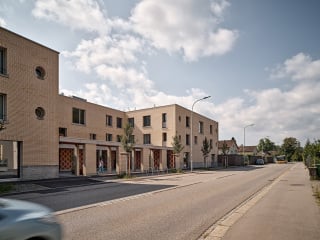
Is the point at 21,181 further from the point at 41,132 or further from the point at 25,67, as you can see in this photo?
the point at 25,67

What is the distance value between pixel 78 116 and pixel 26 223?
1248 inches

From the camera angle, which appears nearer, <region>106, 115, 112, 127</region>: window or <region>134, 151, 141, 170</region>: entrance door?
<region>134, 151, 141, 170</region>: entrance door

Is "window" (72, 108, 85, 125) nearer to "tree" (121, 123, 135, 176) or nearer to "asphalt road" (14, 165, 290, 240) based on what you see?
"tree" (121, 123, 135, 176)

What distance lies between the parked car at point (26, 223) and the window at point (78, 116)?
30350mm

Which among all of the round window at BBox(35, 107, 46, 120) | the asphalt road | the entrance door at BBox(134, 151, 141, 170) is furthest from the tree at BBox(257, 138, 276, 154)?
the asphalt road

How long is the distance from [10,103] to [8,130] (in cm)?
183

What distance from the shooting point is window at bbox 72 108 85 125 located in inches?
1337

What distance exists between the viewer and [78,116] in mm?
34688

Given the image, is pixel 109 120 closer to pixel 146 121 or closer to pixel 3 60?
pixel 146 121

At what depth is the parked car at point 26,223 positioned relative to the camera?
12.0 feet

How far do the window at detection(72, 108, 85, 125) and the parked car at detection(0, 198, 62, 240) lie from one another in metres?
30.3

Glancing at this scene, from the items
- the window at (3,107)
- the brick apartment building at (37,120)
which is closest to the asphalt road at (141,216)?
the brick apartment building at (37,120)

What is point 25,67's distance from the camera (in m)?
22.1

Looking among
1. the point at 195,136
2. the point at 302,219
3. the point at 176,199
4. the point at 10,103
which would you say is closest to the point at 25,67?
the point at 10,103
